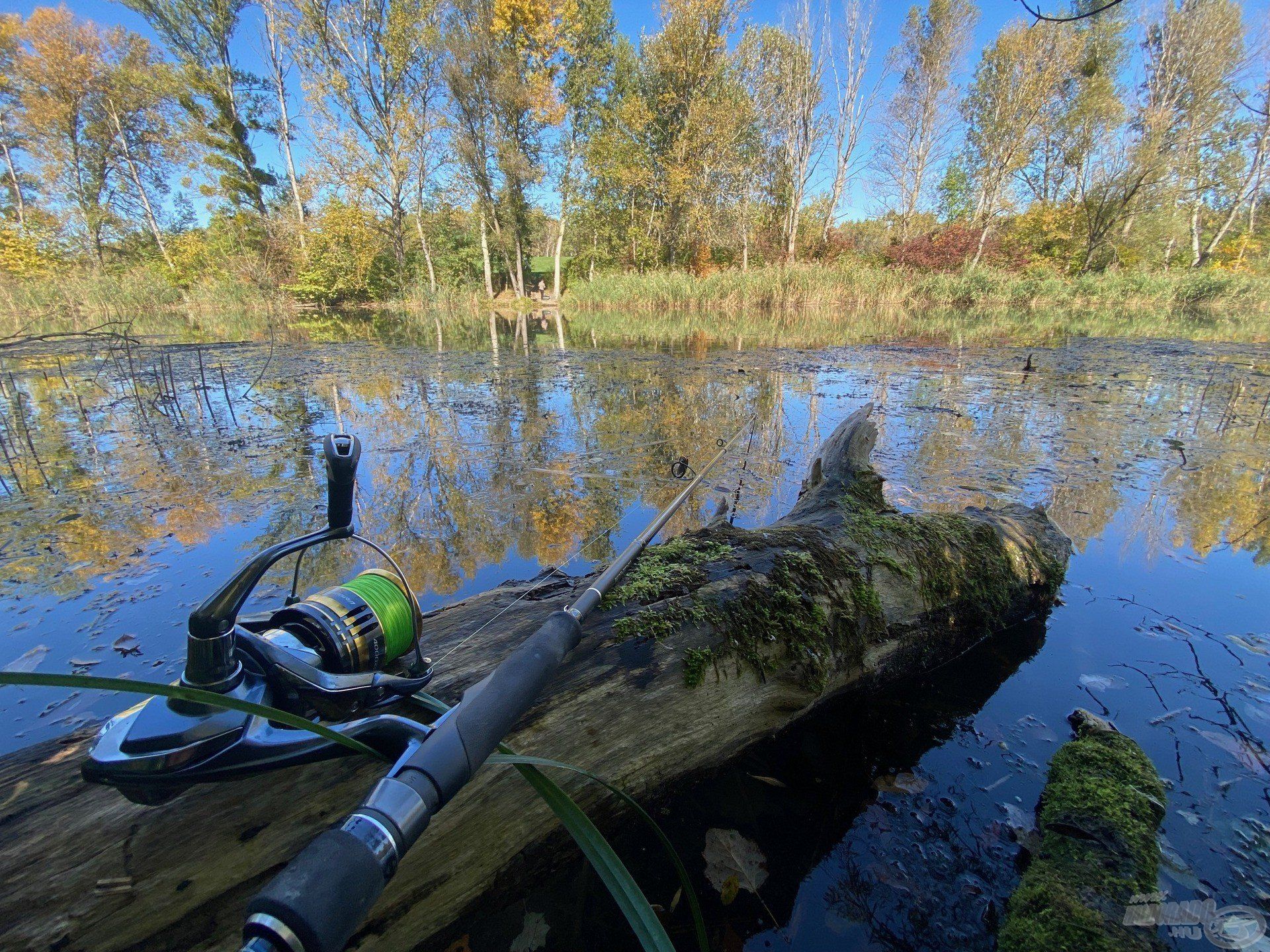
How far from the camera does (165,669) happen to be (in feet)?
7.70

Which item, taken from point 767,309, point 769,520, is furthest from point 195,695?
point 767,309

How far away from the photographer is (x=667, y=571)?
2023 mm

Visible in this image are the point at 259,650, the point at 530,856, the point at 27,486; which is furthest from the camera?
the point at 27,486

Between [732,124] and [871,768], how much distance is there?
28.0m

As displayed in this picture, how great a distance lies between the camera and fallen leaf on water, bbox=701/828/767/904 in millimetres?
1624

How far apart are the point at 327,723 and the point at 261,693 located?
177 mm

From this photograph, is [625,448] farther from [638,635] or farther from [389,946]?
[389,946]

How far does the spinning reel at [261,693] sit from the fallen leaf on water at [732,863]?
107 centimetres

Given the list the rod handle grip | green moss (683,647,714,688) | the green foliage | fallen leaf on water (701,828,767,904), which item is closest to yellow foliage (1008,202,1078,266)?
the green foliage

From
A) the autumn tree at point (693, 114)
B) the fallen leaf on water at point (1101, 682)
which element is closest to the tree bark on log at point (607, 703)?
the fallen leaf on water at point (1101, 682)

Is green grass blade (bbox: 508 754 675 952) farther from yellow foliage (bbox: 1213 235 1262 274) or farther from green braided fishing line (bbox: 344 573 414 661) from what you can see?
yellow foliage (bbox: 1213 235 1262 274)

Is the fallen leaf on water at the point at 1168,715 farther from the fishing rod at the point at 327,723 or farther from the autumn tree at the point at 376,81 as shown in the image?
the autumn tree at the point at 376,81

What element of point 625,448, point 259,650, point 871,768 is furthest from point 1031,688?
point 625,448

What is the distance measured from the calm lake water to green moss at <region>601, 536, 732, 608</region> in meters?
0.67
